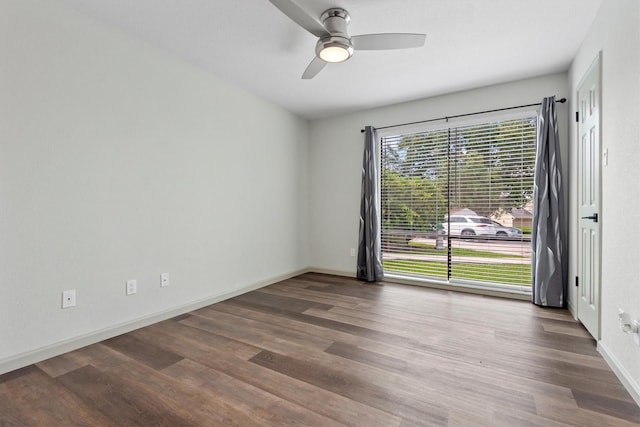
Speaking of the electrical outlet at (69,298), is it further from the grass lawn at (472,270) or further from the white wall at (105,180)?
the grass lawn at (472,270)

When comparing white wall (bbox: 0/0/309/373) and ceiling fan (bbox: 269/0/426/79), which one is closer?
white wall (bbox: 0/0/309/373)

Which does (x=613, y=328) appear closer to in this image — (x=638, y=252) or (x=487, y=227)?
(x=638, y=252)

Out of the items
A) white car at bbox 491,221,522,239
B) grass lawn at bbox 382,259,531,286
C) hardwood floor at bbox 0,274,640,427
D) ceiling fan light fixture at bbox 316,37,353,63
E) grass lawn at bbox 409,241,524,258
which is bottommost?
hardwood floor at bbox 0,274,640,427

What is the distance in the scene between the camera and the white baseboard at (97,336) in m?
1.90

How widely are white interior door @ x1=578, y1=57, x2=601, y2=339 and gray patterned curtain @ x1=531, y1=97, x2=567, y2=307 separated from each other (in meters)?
0.36

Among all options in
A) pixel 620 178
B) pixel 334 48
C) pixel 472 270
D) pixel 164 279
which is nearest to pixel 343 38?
pixel 334 48

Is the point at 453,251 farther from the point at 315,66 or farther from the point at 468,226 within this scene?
the point at 315,66

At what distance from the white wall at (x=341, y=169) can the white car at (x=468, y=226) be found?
49.2 inches

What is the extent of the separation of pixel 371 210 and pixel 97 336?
3.18 metres

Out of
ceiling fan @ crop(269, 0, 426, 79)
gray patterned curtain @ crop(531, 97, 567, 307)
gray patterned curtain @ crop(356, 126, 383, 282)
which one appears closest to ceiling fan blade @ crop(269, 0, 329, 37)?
ceiling fan @ crop(269, 0, 426, 79)

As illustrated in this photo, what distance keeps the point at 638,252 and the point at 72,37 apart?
3752mm

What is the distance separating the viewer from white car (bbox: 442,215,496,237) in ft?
11.6

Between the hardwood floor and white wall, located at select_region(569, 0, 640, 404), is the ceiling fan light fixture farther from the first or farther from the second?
the hardwood floor

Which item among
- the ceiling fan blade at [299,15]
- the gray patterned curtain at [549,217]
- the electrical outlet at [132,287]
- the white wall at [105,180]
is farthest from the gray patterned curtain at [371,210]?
the electrical outlet at [132,287]
